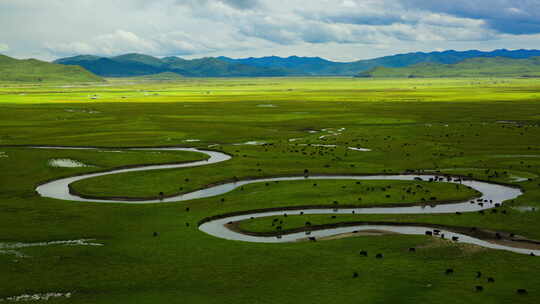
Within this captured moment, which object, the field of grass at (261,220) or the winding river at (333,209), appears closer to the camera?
the field of grass at (261,220)

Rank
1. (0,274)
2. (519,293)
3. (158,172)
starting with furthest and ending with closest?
(158,172)
(0,274)
(519,293)

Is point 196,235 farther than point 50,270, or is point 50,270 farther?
point 196,235

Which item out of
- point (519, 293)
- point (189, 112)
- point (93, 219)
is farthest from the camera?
point (189, 112)

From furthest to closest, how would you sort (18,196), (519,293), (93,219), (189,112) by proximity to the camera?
(189,112), (18,196), (93,219), (519,293)

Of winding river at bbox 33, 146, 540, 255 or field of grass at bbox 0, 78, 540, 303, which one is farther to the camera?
winding river at bbox 33, 146, 540, 255

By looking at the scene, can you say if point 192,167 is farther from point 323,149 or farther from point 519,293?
point 519,293

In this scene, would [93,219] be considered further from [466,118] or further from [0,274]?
[466,118]

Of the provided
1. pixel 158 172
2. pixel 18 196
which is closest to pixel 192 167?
pixel 158 172

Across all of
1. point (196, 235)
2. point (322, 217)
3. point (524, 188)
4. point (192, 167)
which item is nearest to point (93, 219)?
point (196, 235)

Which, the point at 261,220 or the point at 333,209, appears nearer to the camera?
the point at 261,220
